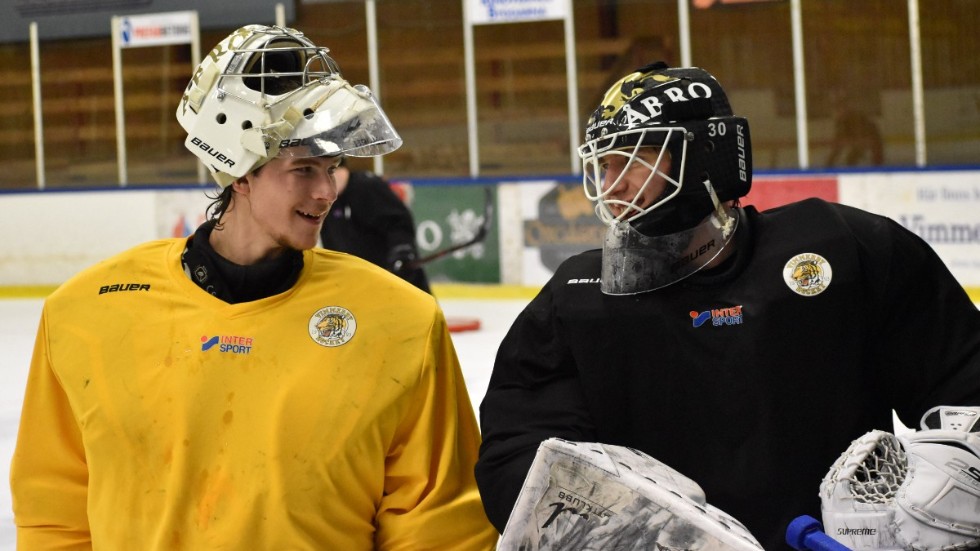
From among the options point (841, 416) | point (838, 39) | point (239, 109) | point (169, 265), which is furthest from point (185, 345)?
point (838, 39)

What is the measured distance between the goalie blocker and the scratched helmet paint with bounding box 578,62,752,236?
421 millimetres

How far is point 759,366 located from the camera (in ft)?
5.68

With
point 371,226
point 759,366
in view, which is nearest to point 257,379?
point 759,366

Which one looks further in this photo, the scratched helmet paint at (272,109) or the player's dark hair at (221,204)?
the player's dark hair at (221,204)

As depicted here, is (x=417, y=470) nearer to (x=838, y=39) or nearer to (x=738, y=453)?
(x=738, y=453)

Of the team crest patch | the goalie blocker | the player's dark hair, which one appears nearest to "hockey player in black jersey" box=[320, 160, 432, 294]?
the player's dark hair

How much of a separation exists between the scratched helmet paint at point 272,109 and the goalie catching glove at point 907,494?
0.72m

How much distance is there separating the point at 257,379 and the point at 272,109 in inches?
13.8

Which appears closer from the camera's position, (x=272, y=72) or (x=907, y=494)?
(x=907, y=494)

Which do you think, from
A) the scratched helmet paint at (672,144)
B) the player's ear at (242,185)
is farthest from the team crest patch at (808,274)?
the player's ear at (242,185)

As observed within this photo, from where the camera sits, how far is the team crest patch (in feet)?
5.74

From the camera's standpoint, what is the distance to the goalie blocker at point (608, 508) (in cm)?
142

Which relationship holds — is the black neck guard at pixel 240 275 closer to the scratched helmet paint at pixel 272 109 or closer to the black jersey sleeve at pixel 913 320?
the scratched helmet paint at pixel 272 109

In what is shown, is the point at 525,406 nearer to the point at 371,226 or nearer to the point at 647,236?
the point at 647,236
